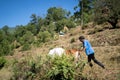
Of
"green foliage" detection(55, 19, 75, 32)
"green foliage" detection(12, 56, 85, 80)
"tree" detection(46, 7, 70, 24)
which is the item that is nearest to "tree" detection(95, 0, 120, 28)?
"green foliage" detection(12, 56, 85, 80)

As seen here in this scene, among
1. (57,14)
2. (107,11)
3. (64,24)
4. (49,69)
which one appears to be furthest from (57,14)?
(49,69)

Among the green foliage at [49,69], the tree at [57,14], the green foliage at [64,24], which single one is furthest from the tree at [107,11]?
the tree at [57,14]

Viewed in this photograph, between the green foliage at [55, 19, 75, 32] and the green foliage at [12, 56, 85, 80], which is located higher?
the green foliage at [55, 19, 75, 32]

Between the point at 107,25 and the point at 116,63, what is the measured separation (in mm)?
18749

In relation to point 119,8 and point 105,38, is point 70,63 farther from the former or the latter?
point 119,8

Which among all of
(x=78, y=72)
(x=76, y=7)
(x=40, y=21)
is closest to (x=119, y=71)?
(x=78, y=72)

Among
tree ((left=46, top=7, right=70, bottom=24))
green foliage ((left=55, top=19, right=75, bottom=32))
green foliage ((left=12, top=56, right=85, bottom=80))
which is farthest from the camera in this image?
tree ((left=46, top=7, right=70, bottom=24))

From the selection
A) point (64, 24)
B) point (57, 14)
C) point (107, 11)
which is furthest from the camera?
point (57, 14)

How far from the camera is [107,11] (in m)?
24.1

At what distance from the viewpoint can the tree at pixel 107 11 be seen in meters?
23.1

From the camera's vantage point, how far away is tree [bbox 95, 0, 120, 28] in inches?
910

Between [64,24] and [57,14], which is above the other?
[57,14]

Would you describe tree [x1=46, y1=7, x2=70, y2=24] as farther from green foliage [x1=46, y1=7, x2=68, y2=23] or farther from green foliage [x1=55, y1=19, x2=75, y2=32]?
green foliage [x1=55, y1=19, x2=75, y2=32]

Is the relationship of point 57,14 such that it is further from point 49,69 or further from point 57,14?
point 49,69
